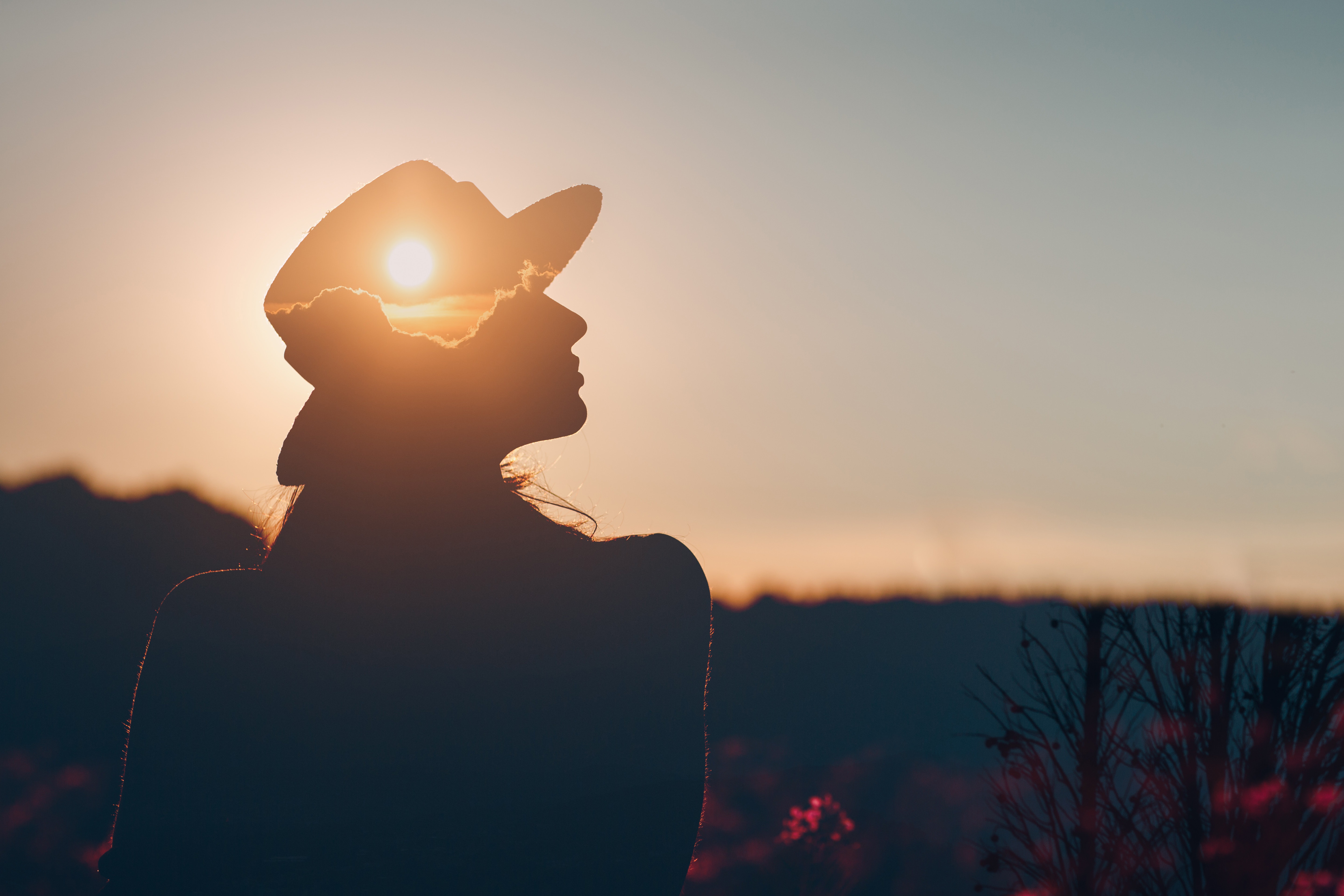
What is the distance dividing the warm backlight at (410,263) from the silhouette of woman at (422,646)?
0.08 ft

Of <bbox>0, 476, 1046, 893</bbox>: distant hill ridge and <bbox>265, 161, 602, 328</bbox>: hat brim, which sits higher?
<bbox>265, 161, 602, 328</bbox>: hat brim

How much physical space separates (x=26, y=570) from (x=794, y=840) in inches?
1316

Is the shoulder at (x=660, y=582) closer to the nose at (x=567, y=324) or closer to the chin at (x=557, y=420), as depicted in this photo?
the chin at (x=557, y=420)

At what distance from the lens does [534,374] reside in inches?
220

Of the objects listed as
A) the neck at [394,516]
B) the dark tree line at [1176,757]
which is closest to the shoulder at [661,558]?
the neck at [394,516]

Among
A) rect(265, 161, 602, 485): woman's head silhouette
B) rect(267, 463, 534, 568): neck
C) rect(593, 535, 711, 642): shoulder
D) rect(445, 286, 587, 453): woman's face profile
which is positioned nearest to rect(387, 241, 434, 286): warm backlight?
rect(265, 161, 602, 485): woman's head silhouette

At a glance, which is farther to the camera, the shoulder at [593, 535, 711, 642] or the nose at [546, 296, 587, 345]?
the nose at [546, 296, 587, 345]

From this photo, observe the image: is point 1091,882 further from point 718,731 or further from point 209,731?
point 718,731

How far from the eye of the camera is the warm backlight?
5.70m

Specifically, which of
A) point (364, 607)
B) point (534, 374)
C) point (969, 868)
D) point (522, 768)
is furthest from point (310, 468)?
point (969, 868)

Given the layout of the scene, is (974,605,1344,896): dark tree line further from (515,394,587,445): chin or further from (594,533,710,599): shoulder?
(515,394,587,445): chin

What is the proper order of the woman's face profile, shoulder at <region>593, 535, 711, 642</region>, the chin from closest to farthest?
1. shoulder at <region>593, 535, 711, 642</region>
2. the woman's face profile
3. the chin

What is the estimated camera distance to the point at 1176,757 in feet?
21.1

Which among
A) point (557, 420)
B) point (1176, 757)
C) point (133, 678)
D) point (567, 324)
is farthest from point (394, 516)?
point (133, 678)
